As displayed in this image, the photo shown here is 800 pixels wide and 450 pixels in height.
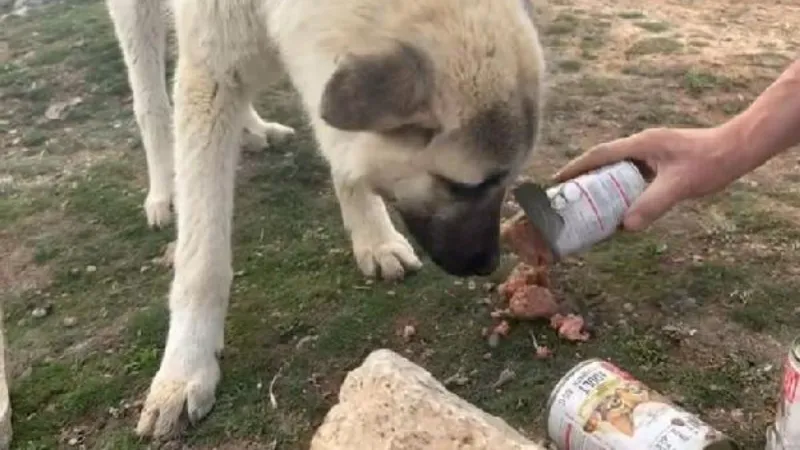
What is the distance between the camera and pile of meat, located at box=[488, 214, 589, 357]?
2791mm

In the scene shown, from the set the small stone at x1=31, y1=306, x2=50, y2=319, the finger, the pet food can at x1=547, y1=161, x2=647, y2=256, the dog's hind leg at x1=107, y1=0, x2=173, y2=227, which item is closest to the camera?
the pet food can at x1=547, y1=161, x2=647, y2=256

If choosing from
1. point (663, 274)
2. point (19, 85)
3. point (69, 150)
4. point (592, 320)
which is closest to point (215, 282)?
point (592, 320)

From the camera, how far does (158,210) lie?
375cm

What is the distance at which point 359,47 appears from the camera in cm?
245

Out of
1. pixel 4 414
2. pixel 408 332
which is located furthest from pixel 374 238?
pixel 4 414

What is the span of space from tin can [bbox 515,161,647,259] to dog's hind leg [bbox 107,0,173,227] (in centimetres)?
170

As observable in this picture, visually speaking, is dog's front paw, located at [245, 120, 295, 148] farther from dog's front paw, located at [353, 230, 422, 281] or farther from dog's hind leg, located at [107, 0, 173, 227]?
dog's front paw, located at [353, 230, 422, 281]

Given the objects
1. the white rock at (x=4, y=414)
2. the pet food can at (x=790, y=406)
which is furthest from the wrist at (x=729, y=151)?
the white rock at (x=4, y=414)

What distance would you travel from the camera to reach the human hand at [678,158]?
8.59ft

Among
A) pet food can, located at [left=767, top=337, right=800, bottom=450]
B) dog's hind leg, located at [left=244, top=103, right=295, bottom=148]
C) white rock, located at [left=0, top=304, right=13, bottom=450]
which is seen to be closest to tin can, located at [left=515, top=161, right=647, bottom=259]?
pet food can, located at [left=767, top=337, right=800, bottom=450]

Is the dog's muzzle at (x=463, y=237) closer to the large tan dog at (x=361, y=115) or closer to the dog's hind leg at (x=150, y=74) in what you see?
the large tan dog at (x=361, y=115)

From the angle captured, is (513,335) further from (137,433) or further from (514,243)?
(137,433)

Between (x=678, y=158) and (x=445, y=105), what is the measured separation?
633 millimetres

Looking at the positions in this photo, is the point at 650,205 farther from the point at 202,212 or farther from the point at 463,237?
the point at 202,212
